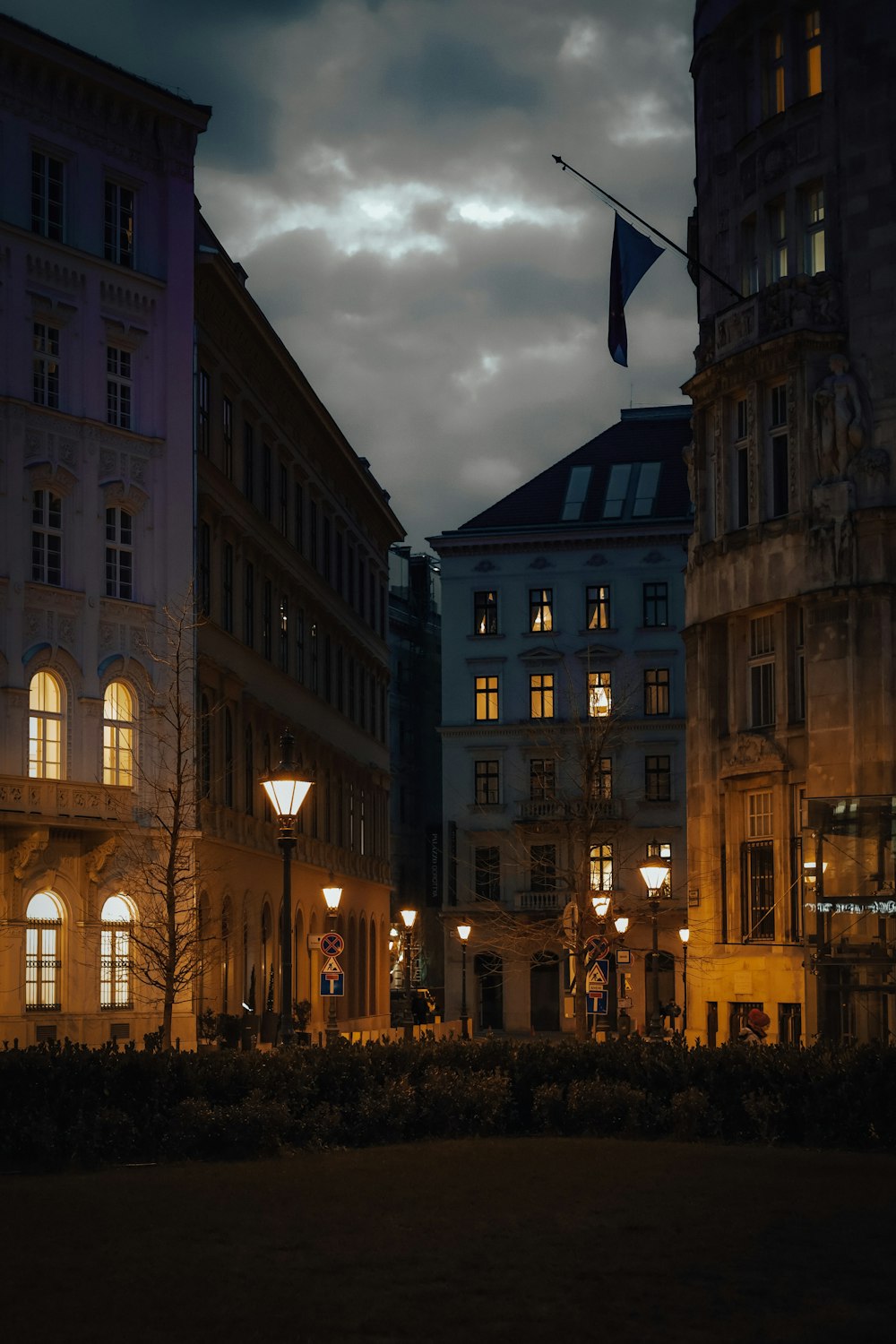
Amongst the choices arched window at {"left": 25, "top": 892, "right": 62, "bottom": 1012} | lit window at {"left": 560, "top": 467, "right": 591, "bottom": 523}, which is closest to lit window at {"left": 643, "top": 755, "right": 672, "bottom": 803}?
lit window at {"left": 560, "top": 467, "right": 591, "bottom": 523}

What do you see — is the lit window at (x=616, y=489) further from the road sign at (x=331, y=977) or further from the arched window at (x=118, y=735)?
the road sign at (x=331, y=977)

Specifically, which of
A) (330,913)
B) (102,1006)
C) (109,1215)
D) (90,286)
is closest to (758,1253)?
(109,1215)

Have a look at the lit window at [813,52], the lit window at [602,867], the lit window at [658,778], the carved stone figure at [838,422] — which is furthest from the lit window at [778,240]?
the lit window at [658,778]

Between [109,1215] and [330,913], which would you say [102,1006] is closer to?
[330,913]

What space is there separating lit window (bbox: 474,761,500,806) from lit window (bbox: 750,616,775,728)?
1855 inches

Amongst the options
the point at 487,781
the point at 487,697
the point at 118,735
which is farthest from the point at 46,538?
the point at 487,697

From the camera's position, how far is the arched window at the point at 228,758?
53.2m

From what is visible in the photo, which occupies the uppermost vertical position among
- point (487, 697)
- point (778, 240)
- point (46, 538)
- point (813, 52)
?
point (813, 52)

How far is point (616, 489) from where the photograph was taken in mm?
92438

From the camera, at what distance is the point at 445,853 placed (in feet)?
291

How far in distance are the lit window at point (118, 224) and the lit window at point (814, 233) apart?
1642 cm

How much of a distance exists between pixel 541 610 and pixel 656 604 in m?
5.20

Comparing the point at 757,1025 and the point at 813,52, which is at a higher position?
the point at 813,52

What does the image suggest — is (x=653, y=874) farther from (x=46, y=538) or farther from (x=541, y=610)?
(x=541, y=610)
